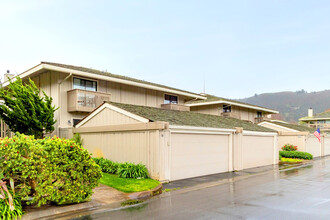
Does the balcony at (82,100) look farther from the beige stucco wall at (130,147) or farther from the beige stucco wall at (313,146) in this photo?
the beige stucco wall at (313,146)

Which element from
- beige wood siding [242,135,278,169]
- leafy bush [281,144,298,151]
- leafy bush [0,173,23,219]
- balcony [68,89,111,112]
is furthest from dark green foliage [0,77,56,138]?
leafy bush [281,144,298,151]

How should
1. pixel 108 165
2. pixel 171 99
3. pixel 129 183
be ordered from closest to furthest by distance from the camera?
pixel 129 183
pixel 108 165
pixel 171 99

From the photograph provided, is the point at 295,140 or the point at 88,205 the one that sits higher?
the point at 295,140

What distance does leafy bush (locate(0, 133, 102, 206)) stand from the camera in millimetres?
7262

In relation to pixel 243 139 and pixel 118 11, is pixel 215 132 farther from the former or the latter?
pixel 118 11

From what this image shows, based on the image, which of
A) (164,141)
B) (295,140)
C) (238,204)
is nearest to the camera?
(238,204)

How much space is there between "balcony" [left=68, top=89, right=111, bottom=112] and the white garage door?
768cm

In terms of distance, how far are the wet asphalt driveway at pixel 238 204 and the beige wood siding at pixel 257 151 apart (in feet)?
19.2

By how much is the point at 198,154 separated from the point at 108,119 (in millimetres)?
5040

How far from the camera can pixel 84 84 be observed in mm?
19203

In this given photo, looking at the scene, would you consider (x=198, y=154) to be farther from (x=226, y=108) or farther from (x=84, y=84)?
(x=226, y=108)

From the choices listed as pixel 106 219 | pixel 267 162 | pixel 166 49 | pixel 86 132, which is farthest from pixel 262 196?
pixel 166 49

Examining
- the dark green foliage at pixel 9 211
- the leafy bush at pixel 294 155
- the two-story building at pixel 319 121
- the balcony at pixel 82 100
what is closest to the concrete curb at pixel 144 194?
the dark green foliage at pixel 9 211

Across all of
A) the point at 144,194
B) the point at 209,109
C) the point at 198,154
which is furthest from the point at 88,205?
the point at 209,109
